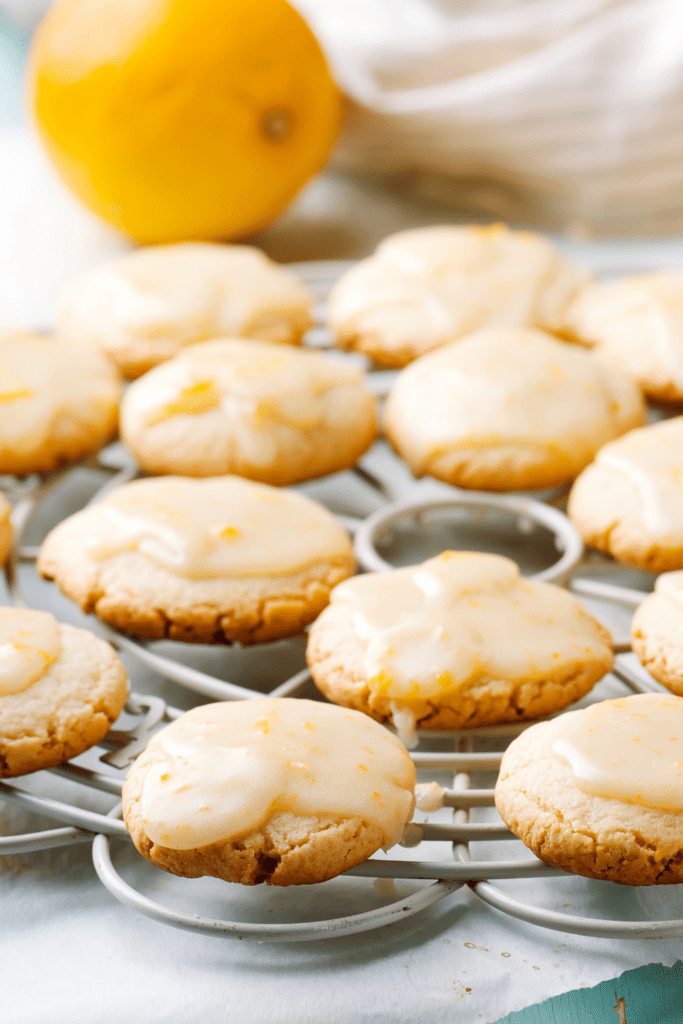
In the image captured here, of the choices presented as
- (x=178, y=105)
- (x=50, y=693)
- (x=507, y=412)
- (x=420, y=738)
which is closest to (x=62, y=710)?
(x=50, y=693)

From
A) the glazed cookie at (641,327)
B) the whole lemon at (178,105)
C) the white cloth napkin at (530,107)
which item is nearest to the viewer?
the glazed cookie at (641,327)

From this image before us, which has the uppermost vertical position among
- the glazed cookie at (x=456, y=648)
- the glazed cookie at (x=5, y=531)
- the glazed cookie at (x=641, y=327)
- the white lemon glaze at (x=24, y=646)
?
the white lemon glaze at (x=24, y=646)

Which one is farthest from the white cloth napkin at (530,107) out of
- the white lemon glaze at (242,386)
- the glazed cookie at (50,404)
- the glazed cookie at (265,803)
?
the glazed cookie at (265,803)

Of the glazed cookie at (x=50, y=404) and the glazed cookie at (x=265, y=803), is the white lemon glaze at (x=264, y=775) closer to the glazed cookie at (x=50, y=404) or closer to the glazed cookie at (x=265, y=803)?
the glazed cookie at (x=265, y=803)

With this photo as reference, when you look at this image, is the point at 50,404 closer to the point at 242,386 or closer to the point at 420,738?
the point at 242,386

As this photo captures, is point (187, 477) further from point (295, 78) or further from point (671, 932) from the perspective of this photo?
point (295, 78)

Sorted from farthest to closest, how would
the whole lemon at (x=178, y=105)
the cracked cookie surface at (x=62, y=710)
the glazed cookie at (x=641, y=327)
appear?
the whole lemon at (x=178, y=105)
the glazed cookie at (x=641, y=327)
the cracked cookie surface at (x=62, y=710)
